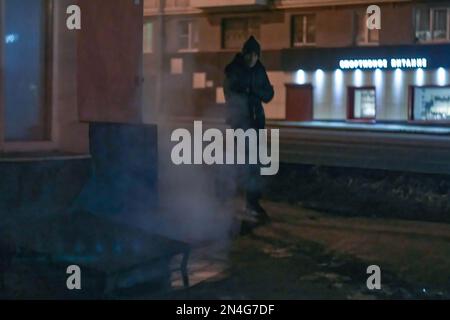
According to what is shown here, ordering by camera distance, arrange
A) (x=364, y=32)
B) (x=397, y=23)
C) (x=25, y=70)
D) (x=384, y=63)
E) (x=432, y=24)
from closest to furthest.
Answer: (x=25, y=70) → (x=432, y=24) → (x=397, y=23) → (x=384, y=63) → (x=364, y=32)

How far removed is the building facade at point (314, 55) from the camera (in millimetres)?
36875

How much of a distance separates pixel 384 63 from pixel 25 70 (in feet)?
100

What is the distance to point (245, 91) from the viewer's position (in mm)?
10219

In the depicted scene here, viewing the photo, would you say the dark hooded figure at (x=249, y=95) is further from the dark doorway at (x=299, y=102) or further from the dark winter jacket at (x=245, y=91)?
the dark doorway at (x=299, y=102)

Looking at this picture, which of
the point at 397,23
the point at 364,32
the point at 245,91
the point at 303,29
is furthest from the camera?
the point at 303,29

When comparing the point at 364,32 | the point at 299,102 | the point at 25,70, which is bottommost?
the point at 25,70

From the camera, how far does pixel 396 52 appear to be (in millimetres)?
37125

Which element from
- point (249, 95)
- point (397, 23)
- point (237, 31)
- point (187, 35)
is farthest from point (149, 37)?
point (249, 95)

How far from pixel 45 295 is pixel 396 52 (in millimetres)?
32167

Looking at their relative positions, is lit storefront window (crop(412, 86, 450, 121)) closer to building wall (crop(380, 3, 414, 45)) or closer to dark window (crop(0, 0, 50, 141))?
building wall (crop(380, 3, 414, 45))

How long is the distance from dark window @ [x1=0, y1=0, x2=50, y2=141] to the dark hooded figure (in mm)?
2384

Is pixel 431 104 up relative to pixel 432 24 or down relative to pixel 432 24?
down

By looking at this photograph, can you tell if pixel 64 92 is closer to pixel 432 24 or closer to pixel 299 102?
pixel 432 24

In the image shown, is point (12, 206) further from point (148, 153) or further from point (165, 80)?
point (165, 80)
